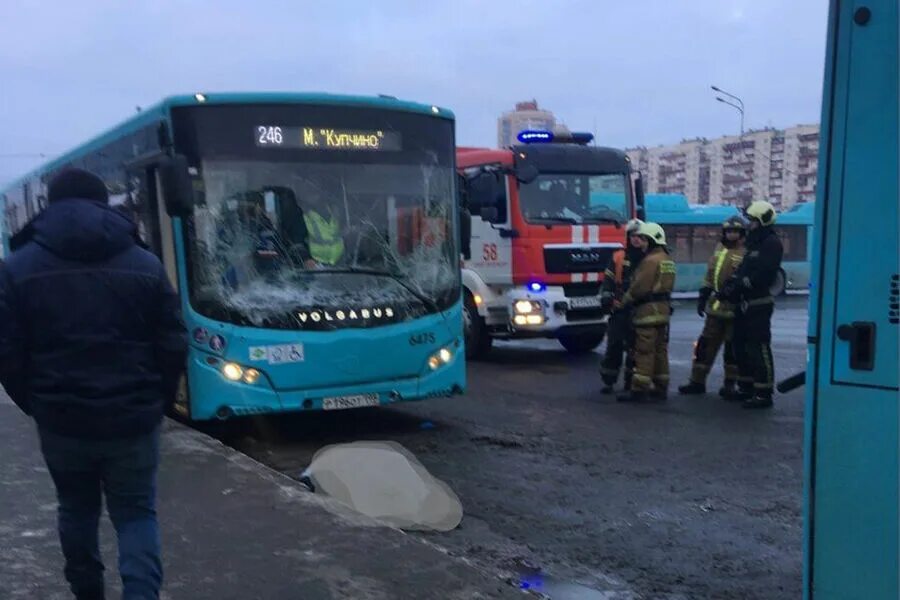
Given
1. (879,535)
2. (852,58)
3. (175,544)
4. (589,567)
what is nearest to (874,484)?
(879,535)

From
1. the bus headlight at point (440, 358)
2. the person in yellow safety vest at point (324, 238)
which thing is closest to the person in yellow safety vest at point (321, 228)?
the person in yellow safety vest at point (324, 238)

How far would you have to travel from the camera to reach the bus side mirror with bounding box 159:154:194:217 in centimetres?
732

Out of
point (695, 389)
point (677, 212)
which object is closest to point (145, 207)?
point (695, 389)

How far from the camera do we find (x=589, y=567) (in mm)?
5340

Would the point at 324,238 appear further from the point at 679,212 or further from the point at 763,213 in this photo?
the point at 679,212

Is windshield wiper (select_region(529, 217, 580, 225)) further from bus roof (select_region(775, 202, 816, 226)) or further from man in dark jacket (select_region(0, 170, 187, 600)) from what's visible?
bus roof (select_region(775, 202, 816, 226))

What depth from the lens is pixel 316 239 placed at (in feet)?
26.5

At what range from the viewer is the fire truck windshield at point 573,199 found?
42.3 feet

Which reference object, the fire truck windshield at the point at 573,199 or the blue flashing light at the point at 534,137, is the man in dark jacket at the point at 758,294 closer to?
the fire truck windshield at the point at 573,199

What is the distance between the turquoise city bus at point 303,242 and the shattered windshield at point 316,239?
0.04 ft

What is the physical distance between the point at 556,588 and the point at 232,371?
373 centimetres

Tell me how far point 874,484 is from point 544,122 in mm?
48659

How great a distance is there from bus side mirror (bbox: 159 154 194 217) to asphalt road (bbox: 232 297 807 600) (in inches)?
90.1

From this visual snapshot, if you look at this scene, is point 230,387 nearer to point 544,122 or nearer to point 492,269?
point 492,269
